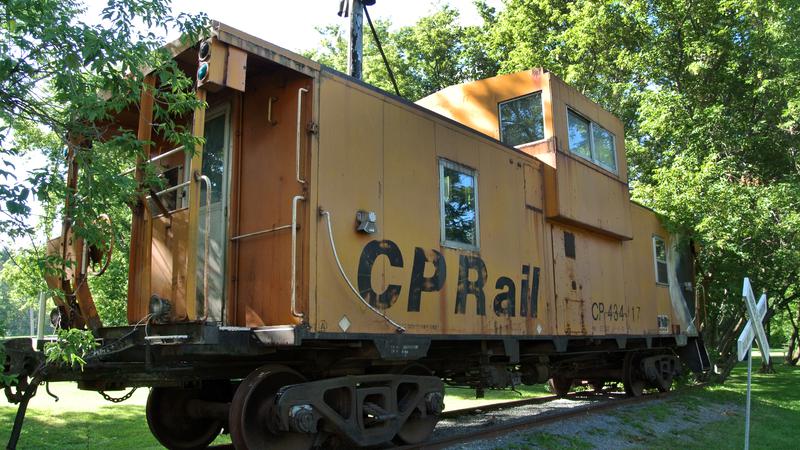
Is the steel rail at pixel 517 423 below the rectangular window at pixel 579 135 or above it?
below

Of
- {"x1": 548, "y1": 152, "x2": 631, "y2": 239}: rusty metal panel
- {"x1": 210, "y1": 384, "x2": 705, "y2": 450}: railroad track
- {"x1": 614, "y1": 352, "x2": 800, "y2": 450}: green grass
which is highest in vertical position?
{"x1": 548, "y1": 152, "x2": 631, "y2": 239}: rusty metal panel

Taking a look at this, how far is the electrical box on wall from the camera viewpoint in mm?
4750

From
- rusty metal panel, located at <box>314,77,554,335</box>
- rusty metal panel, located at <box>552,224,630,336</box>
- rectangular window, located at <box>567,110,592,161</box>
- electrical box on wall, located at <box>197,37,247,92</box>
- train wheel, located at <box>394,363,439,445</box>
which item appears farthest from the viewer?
rectangular window, located at <box>567,110,592,161</box>

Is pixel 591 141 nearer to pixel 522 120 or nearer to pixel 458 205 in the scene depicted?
pixel 522 120

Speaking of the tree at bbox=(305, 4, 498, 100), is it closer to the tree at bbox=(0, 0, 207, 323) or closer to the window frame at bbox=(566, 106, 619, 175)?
the window frame at bbox=(566, 106, 619, 175)

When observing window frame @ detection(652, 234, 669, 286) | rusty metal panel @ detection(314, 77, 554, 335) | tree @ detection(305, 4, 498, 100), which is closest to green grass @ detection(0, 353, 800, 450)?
rusty metal panel @ detection(314, 77, 554, 335)

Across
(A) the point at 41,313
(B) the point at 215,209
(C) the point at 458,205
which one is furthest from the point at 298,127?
(A) the point at 41,313

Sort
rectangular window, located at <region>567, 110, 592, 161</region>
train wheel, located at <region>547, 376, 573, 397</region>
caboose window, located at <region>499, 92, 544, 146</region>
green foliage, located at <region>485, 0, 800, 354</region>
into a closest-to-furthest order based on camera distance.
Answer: caboose window, located at <region>499, 92, 544, 146</region> < rectangular window, located at <region>567, 110, 592, 161</region> < train wheel, located at <region>547, 376, 573, 397</region> < green foliage, located at <region>485, 0, 800, 354</region>

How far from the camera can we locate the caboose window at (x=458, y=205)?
6750 millimetres

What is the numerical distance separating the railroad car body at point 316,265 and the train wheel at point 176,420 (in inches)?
0.6

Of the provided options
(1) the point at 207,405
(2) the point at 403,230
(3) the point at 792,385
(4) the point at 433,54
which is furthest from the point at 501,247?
(4) the point at 433,54

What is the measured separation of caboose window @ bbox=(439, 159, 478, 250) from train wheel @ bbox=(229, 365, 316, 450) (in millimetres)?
2342

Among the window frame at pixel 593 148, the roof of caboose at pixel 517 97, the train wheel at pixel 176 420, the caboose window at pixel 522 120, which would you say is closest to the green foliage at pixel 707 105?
the window frame at pixel 593 148

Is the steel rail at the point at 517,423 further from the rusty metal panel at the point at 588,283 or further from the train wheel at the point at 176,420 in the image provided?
the train wheel at the point at 176,420
